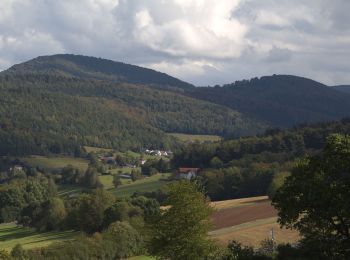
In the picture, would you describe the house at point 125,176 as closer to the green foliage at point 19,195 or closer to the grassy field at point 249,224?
the green foliage at point 19,195

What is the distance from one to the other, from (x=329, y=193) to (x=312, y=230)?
2.98 m

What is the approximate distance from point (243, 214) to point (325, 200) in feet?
162

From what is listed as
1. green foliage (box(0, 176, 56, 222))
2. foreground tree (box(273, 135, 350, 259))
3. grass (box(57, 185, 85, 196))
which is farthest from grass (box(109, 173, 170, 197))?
foreground tree (box(273, 135, 350, 259))

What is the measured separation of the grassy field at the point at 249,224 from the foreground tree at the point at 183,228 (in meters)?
8.53

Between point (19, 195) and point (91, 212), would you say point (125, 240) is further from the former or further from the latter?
point (19, 195)

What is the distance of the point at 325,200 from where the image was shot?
25812 mm

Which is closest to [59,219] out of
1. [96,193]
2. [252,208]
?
[96,193]

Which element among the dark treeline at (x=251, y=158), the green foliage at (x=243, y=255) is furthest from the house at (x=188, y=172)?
the green foliage at (x=243, y=255)

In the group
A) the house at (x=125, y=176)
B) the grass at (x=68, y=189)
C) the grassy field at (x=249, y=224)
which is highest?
the grassy field at (x=249, y=224)

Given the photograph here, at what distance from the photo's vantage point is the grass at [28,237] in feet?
243

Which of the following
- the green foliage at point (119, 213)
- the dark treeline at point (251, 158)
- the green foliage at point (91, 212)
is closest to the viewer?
the green foliage at point (119, 213)

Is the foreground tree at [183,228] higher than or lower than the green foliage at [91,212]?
higher

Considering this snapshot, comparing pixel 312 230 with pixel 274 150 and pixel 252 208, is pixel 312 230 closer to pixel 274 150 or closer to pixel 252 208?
pixel 252 208

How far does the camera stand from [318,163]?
2727cm
